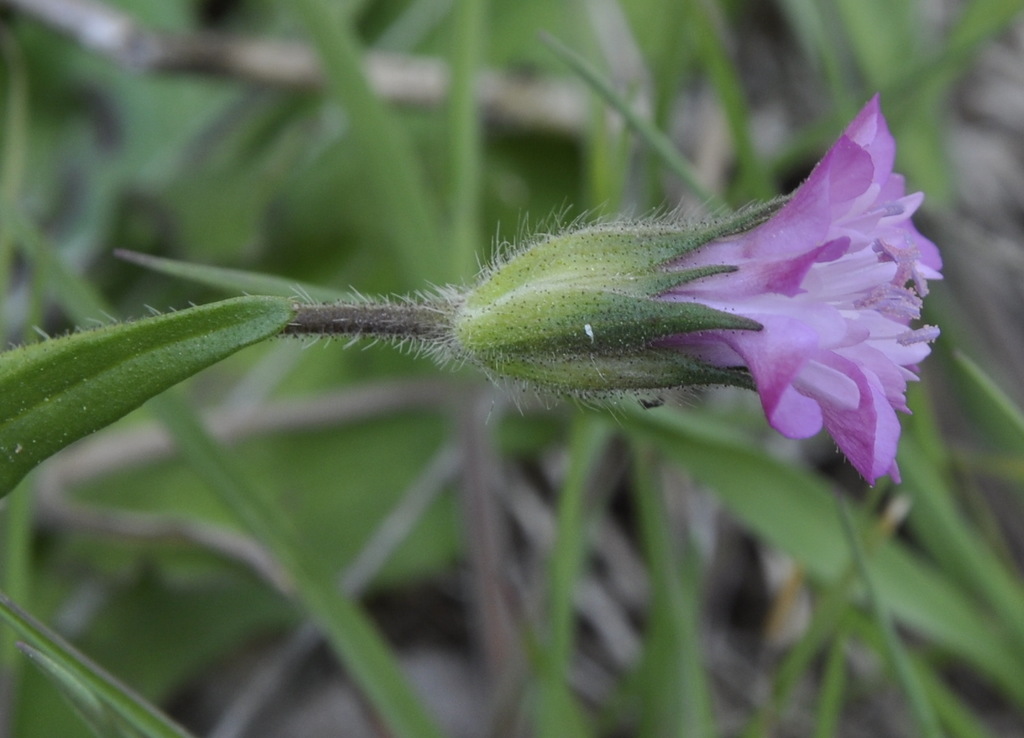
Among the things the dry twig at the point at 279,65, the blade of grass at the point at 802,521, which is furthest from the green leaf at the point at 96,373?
the dry twig at the point at 279,65

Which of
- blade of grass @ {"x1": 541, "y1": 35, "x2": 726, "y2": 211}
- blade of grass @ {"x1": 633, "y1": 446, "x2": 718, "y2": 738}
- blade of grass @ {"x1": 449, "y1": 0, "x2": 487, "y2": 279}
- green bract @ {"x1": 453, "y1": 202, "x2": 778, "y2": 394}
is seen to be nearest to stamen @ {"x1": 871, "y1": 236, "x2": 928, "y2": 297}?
green bract @ {"x1": 453, "y1": 202, "x2": 778, "y2": 394}

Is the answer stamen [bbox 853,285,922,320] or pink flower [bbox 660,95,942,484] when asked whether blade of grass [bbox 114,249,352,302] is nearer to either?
pink flower [bbox 660,95,942,484]

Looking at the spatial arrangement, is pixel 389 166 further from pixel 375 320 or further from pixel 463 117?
pixel 375 320

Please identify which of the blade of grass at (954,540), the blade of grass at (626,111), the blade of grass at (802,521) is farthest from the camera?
the blade of grass at (802,521)

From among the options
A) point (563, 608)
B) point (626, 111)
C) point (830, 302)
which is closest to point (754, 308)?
point (830, 302)

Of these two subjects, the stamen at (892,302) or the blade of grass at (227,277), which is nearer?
the stamen at (892,302)

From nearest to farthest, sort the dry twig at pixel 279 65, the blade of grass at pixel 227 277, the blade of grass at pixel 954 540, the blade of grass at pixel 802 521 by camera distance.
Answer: the blade of grass at pixel 227 277 → the blade of grass at pixel 954 540 → the blade of grass at pixel 802 521 → the dry twig at pixel 279 65

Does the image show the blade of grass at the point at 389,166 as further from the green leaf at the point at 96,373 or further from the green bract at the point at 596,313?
the green leaf at the point at 96,373
